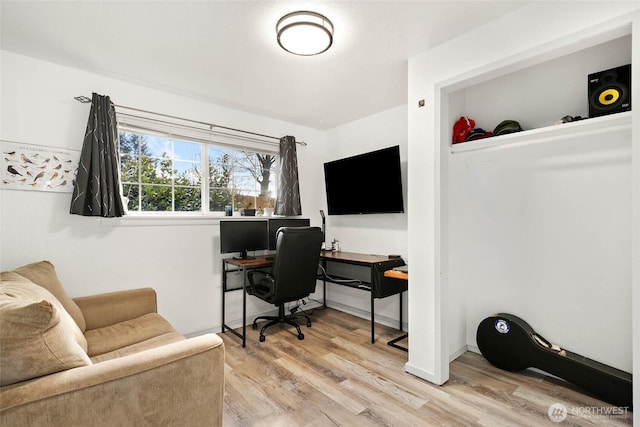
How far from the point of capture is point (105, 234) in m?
2.61

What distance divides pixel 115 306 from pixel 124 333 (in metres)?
0.38

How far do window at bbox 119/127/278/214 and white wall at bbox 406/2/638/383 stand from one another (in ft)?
6.70

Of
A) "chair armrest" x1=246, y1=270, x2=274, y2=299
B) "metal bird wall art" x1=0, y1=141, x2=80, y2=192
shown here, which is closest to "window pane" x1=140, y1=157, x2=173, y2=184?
"metal bird wall art" x1=0, y1=141, x2=80, y2=192

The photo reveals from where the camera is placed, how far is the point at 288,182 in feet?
12.1

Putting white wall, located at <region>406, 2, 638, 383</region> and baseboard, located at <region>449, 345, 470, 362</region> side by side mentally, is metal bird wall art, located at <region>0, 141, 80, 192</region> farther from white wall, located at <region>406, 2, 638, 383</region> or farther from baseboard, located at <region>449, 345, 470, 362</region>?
baseboard, located at <region>449, 345, 470, 362</region>

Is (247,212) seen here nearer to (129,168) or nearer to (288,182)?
Result: (288,182)

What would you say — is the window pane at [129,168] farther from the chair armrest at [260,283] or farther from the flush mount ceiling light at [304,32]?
the flush mount ceiling light at [304,32]

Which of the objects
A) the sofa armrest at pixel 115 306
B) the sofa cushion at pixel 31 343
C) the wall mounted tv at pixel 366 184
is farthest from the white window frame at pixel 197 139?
the sofa cushion at pixel 31 343

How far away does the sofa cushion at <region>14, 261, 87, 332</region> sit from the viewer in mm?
1827

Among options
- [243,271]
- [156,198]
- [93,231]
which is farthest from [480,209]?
[93,231]

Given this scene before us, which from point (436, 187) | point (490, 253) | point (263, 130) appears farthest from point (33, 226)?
point (490, 253)

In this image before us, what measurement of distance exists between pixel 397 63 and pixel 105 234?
9.57ft

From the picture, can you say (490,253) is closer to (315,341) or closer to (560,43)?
(560,43)

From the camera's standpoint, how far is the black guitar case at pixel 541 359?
186 cm
